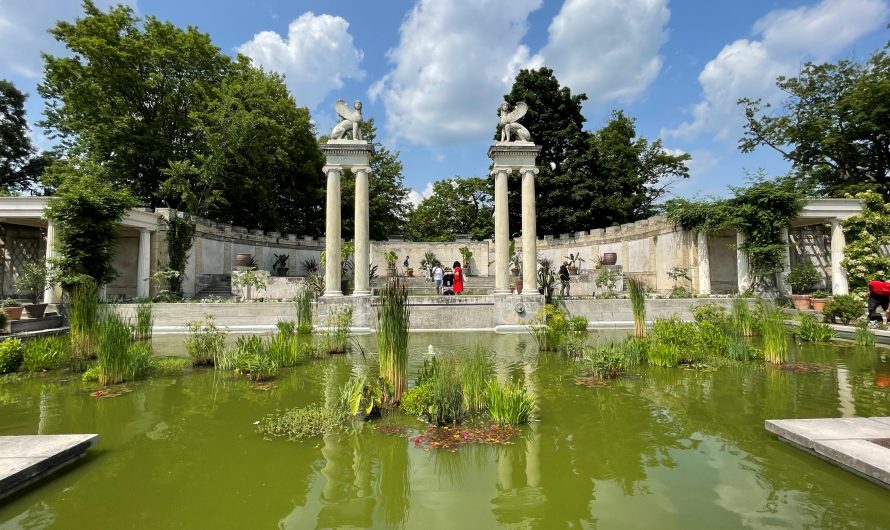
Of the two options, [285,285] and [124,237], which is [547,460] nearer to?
[285,285]

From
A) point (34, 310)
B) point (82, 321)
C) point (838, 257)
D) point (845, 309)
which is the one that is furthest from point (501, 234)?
point (34, 310)

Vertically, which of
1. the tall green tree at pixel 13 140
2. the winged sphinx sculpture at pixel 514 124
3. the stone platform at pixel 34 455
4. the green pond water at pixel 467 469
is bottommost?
the green pond water at pixel 467 469

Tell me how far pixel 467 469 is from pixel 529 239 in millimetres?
11157

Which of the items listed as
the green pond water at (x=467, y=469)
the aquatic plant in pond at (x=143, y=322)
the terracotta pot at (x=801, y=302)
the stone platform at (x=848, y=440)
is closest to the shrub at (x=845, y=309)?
the terracotta pot at (x=801, y=302)

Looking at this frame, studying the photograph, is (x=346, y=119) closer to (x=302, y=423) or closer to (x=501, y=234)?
(x=501, y=234)

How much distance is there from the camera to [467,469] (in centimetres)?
381

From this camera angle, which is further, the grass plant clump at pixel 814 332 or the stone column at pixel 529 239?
the stone column at pixel 529 239

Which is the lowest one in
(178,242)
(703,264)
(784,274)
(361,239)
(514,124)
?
(784,274)

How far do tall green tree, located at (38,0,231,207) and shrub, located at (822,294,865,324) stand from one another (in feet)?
95.6

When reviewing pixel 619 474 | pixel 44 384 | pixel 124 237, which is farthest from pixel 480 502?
pixel 124 237

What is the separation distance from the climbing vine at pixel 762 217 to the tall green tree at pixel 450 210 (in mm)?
21502

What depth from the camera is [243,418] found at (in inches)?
205

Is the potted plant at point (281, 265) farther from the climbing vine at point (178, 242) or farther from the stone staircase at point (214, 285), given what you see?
the climbing vine at point (178, 242)

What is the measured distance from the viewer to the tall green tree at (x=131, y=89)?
22500 mm
